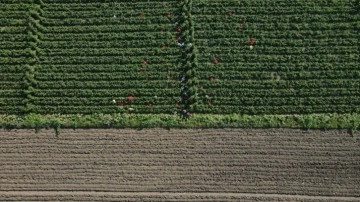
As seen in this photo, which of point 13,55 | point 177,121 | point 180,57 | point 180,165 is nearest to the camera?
point 180,165

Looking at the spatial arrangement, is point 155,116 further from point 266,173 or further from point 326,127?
point 326,127

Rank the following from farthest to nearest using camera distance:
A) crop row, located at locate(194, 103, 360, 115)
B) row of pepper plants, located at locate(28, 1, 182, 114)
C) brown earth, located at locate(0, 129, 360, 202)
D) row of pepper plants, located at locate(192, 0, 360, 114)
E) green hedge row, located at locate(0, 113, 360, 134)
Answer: row of pepper plants, located at locate(28, 1, 182, 114)
row of pepper plants, located at locate(192, 0, 360, 114)
crop row, located at locate(194, 103, 360, 115)
green hedge row, located at locate(0, 113, 360, 134)
brown earth, located at locate(0, 129, 360, 202)

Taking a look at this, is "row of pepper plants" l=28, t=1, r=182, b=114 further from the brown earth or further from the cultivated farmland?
the brown earth

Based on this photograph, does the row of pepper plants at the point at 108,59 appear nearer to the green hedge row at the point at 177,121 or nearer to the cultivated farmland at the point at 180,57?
the cultivated farmland at the point at 180,57

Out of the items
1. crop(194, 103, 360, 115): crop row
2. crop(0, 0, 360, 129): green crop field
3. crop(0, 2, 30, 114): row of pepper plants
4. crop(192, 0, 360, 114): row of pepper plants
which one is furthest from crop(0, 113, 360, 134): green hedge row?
crop(0, 2, 30, 114): row of pepper plants

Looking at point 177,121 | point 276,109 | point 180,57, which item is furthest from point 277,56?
point 177,121

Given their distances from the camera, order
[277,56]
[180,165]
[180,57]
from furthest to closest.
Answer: [180,57], [277,56], [180,165]

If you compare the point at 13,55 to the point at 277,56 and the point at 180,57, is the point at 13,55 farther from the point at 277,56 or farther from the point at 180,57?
the point at 277,56
